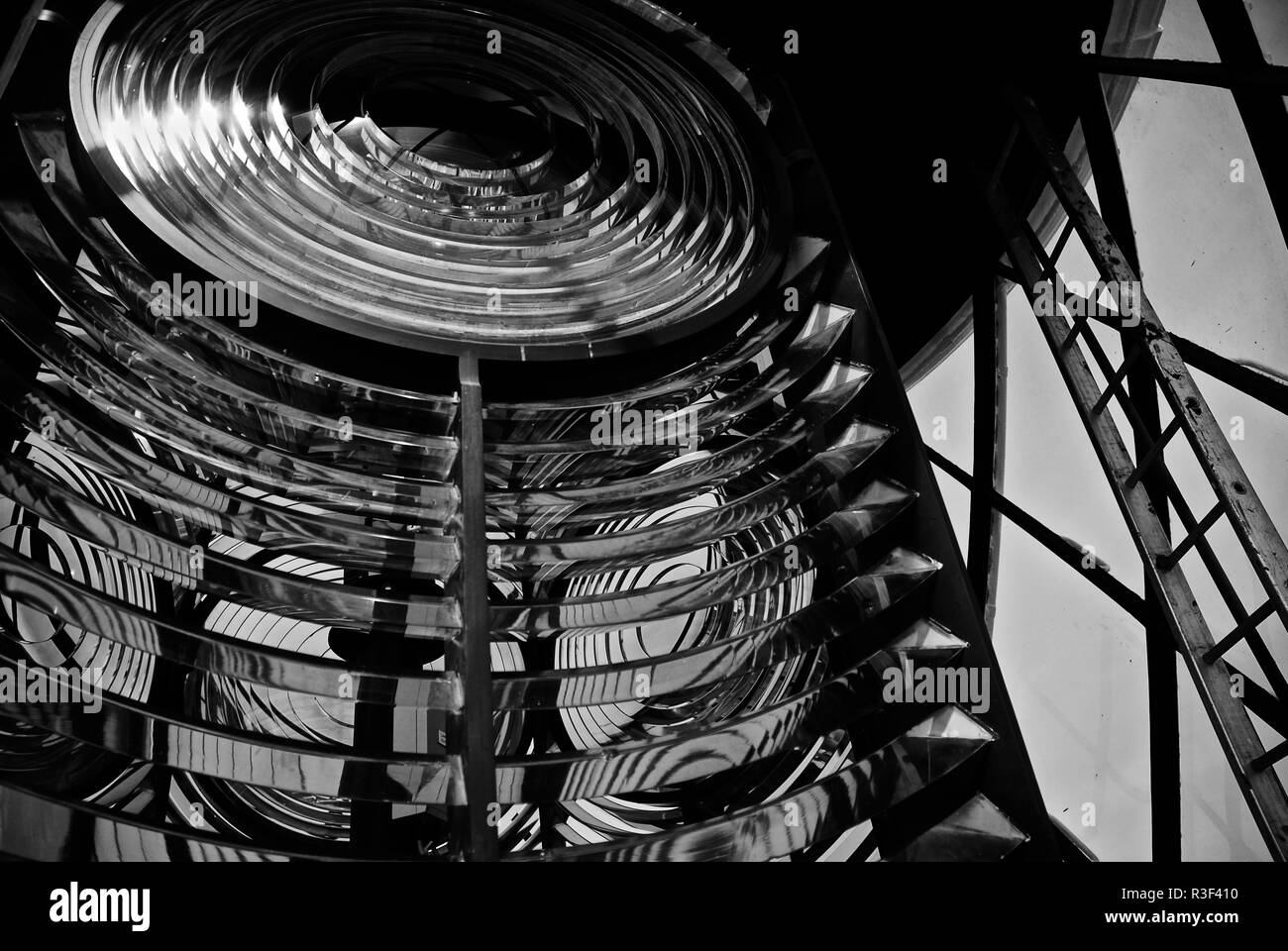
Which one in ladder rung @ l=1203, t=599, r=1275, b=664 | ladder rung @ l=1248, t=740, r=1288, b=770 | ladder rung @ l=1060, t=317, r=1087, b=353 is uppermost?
ladder rung @ l=1060, t=317, r=1087, b=353

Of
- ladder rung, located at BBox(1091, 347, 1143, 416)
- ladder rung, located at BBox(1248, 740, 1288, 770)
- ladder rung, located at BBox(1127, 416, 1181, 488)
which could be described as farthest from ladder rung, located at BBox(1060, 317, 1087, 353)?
ladder rung, located at BBox(1248, 740, 1288, 770)

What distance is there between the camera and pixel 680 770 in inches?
60.2

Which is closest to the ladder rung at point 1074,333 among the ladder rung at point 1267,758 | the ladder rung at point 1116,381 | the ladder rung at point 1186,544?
the ladder rung at point 1116,381

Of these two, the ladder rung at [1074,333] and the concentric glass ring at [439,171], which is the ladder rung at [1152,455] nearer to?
the ladder rung at [1074,333]

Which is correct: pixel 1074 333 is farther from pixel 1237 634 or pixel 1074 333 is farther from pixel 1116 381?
pixel 1237 634

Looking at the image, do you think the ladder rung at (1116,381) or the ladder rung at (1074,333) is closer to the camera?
the ladder rung at (1116,381)

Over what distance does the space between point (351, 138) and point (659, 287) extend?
0.82 metres

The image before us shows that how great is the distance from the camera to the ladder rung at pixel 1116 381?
3.31 metres

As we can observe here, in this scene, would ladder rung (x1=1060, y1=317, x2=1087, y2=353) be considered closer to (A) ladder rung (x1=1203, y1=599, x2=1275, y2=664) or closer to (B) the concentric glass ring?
(A) ladder rung (x1=1203, y1=599, x2=1275, y2=664)

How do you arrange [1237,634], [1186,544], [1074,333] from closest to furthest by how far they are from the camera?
[1237,634] < [1186,544] < [1074,333]

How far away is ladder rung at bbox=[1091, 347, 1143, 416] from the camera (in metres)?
3.31

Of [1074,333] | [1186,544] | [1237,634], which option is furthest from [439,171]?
[1237,634]

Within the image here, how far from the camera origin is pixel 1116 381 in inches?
136
